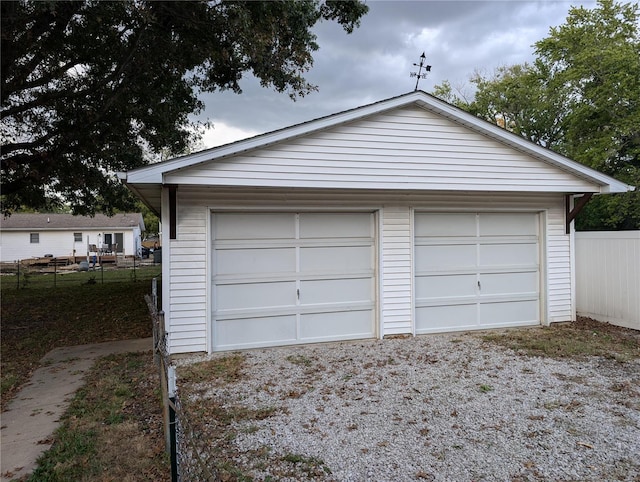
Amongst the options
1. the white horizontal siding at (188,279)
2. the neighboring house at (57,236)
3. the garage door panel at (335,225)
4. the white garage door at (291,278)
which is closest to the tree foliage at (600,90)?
the garage door panel at (335,225)

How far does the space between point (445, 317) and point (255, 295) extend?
3458mm

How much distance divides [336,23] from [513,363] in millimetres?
8162

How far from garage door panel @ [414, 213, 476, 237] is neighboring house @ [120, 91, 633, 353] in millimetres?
27

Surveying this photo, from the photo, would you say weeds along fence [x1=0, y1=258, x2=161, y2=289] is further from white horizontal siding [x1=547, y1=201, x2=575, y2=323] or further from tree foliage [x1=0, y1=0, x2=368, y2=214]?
white horizontal siding [x1=547, y1=201, x2=575, y2=323]

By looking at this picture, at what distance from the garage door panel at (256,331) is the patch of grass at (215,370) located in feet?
1.41

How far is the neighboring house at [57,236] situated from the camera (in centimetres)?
2975

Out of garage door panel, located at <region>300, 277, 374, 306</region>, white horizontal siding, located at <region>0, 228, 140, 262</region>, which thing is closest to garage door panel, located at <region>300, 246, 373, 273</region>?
garage door panel, located at <region>300, 277, 374, 306</region>

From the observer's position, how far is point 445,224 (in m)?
7.37

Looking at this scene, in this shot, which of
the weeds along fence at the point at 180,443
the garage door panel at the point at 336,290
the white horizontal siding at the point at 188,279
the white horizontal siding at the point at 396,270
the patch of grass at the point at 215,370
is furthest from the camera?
the white horizontal siding at the point at 396,270

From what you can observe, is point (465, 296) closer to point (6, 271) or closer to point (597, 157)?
point (597, 157)

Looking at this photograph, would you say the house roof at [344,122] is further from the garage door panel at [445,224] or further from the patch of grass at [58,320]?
the patch of grass at [58,320]

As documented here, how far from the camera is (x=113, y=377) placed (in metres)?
5.27

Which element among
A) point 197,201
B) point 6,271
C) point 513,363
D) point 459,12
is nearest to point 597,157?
point 459,12

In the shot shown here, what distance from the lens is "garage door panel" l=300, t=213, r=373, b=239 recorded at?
22.2ft
